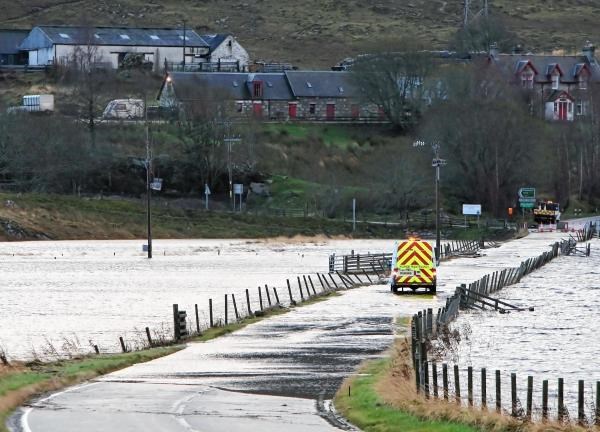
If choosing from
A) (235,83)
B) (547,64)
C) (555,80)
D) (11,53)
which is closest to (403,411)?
(235,83)

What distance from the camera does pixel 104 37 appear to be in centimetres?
19362

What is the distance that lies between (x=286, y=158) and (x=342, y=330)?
106 meters

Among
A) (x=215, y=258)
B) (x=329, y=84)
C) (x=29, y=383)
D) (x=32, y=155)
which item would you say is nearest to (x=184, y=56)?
(x=329, y=84)

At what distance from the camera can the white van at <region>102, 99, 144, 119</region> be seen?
166000mm

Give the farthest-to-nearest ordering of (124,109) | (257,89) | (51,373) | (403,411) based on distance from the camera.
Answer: (257,89) → (124,109) → (51,373) → (403,411)

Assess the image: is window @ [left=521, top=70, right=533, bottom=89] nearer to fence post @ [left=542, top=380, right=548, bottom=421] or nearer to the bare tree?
the bare tree

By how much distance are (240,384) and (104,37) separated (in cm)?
15976

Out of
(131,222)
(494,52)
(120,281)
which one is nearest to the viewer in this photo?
(120,281)

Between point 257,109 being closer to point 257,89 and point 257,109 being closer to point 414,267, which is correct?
point 257,89

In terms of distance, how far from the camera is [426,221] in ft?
474

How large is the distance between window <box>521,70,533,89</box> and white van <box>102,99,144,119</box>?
47047mm

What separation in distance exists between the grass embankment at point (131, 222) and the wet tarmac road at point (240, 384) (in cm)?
7171

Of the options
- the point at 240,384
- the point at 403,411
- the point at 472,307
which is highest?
the point at 403,411

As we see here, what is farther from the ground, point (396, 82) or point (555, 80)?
point (555, 80)
